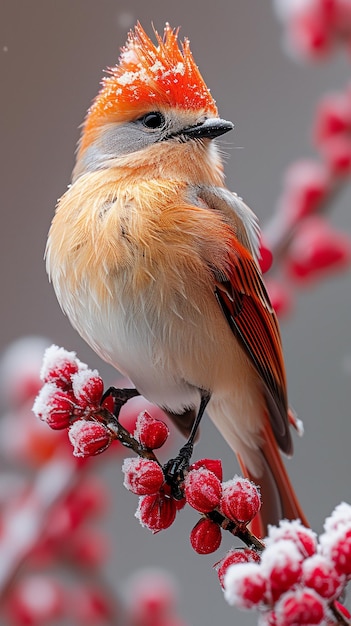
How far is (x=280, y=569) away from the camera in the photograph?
0.33 meters

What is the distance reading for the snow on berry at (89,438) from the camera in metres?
0.44

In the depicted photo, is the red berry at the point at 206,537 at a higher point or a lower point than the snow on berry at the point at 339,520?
lower

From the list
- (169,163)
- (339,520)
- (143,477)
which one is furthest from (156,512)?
Answer: (169,163)

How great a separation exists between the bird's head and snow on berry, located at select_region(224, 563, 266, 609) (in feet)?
1.03

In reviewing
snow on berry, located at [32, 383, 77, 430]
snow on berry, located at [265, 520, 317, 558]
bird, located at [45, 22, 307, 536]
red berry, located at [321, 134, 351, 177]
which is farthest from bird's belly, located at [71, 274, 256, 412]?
red berry, located at [321, 134, 351, 177]

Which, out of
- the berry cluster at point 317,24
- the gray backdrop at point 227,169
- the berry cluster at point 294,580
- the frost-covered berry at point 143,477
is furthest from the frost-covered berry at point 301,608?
the berry cluster at point 317,24

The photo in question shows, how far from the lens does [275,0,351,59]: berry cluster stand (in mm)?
750

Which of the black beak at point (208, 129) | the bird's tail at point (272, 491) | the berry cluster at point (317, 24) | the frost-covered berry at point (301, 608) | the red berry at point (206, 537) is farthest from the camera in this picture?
the berry cluster at point (317, 24)

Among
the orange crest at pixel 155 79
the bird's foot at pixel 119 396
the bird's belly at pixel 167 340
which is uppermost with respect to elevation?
the orange crest at pixel 155 79

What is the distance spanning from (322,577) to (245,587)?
0.12 ft

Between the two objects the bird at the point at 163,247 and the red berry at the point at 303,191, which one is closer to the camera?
the bird at the point at 163,247

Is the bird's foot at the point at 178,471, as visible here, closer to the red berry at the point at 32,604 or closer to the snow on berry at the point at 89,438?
the snow on berry at the point at 89,438

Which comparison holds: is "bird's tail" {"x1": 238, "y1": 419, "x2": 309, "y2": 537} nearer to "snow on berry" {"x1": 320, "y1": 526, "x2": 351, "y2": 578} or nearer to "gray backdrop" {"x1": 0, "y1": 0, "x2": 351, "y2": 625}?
"gray backdrop" {"x1": 0, "y1": 0, "x2": 351, "y2": 625}

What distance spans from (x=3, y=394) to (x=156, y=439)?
438 millimetres
